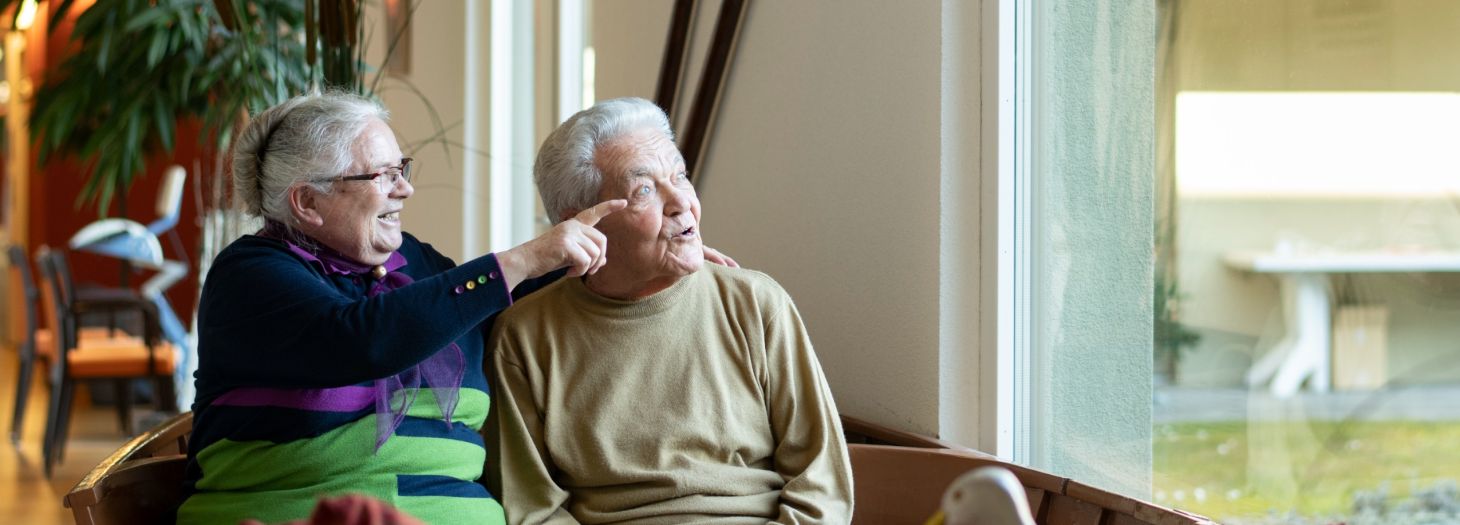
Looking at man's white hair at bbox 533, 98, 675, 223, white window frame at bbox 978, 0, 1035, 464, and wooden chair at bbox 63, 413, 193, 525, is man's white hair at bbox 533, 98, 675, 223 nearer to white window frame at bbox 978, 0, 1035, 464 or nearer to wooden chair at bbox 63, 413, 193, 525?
white window frame at bbox 978, 0, 1035, 464

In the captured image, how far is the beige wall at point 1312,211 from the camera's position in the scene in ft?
4.48

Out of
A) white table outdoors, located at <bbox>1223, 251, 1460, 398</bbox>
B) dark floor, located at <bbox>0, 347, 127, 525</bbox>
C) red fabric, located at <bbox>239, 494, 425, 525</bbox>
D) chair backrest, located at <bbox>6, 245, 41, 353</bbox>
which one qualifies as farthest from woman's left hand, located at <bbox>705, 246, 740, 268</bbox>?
chair backrest, located at <bbox>6, 245, 41, 353</bbox>

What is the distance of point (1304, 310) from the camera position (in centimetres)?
154

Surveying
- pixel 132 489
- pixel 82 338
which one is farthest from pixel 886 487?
pixel 82 338

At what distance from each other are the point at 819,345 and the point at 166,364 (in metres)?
5.05

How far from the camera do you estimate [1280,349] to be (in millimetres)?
1579

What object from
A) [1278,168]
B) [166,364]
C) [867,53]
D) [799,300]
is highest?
[867,53]

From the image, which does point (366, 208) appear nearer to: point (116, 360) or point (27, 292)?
point (116, 360)

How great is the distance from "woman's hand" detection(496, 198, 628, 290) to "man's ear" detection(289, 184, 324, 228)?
32 centimetres

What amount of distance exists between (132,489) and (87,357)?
5132 millimetres

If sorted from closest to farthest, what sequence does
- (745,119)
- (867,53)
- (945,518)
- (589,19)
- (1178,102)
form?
(945,518)
(1178,102)
(867,53)
(745,119)
(589,19)

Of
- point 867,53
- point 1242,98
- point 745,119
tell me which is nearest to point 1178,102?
point 1242,98

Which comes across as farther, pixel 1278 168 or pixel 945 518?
pixel 1278 168

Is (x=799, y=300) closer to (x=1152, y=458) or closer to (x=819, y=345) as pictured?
(x=819, y=345)
